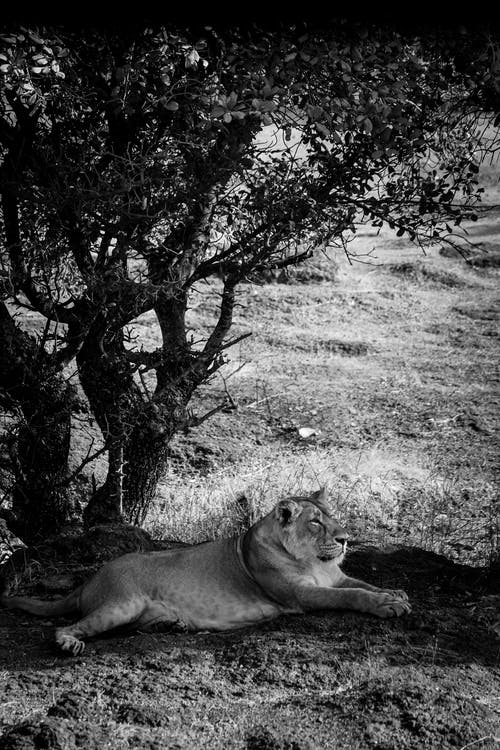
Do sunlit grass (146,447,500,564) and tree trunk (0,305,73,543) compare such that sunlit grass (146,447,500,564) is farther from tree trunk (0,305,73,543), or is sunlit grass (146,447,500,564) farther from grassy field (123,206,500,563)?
tree trunk (0,305,73,543)

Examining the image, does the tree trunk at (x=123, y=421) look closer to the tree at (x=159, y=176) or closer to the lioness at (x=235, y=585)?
the tree at (x=159, y=176)

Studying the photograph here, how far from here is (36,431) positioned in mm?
6852

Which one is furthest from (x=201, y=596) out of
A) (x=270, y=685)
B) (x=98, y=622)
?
(x=270, y=685)

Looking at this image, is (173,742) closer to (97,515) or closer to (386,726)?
(386,726)

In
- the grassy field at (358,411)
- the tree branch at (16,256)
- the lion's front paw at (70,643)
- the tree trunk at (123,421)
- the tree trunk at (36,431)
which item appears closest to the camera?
the lion's front paw at (70,643)

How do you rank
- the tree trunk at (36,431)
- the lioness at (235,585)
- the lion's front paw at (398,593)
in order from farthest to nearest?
the tree trunk at (36,431), the lion's front paw at (398,593), the lioness at (235,585)

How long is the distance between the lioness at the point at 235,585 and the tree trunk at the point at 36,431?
1484 millimetres

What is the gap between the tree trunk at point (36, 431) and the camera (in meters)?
6.85

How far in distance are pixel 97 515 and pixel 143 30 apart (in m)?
3.93

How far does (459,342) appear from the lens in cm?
1467

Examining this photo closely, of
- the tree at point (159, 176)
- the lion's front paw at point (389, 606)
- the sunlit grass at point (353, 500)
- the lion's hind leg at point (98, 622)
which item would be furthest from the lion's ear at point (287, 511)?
→ the sunlit grass at point (353, 500)

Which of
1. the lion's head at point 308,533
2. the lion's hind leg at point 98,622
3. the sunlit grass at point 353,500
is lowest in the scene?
the lion's hind leg at point 98,622

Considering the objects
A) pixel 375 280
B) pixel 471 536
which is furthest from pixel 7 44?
pixel 375 280

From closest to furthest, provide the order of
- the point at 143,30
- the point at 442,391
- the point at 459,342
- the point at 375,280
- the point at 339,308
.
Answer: the point at 143,30 → the point at 442,391 → the point at 459,342 → the point at 339,308 → the point at 375,280
